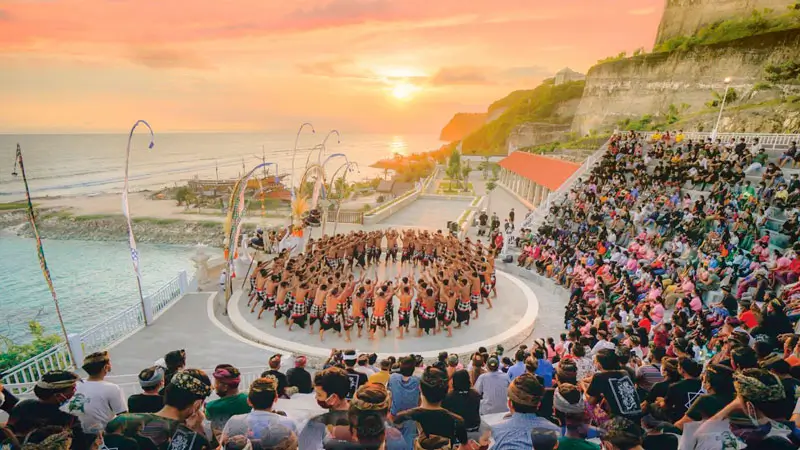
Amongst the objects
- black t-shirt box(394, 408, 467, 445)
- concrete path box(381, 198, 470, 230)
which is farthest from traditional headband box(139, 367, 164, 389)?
concrete path box(381, 198, 470, 230)

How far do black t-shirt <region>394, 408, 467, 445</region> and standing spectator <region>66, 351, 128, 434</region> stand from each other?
2.90 metres

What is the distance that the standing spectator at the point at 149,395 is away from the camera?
3.64m

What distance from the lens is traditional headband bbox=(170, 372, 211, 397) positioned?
3043mm

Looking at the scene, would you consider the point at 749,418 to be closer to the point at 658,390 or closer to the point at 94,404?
the point at 658,390

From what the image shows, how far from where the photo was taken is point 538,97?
98.8 m

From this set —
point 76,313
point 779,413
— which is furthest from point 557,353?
point 76,313

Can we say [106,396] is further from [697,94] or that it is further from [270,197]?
[270,197]

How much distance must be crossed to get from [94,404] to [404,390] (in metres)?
3.02

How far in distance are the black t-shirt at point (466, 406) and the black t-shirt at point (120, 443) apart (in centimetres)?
250

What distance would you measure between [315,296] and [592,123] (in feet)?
191

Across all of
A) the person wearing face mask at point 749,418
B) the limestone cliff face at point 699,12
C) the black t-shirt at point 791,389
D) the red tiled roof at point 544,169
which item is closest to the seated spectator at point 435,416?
the person wearing face mask at point 749,418

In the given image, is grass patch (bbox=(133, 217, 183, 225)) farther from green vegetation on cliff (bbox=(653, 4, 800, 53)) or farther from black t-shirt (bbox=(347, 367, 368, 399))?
green vegetation on cliff (bbox=(653, 4, 800, 53))

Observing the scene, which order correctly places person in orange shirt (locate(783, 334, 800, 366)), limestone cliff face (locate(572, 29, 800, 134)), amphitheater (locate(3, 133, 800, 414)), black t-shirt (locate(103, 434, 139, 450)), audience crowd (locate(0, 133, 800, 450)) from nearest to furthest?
black t-shirt (locate(103, 434, 139, 450)) < audience crowd (locate(0, 133, 800, 450)) < person in orange shirt (locate(783, 334, 800, 366)) < amphitheater (locate(3, 133, 800, 414)) < limestone cliff face (locate(572, 29, 800, 134))

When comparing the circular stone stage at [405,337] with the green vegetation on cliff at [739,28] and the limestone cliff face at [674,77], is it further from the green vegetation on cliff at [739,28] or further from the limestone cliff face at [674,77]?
the green vegetation on cliff at [739,28]
